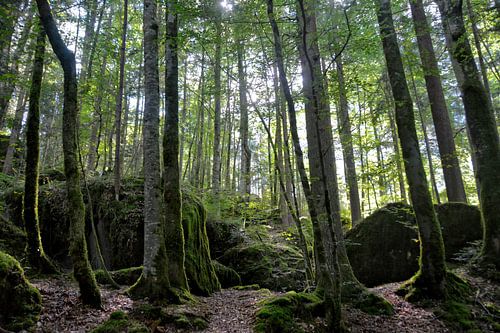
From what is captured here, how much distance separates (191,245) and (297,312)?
140 inches

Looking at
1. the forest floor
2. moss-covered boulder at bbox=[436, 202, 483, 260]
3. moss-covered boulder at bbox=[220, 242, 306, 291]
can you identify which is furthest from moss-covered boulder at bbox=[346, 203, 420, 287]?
moss-covered boulder at bbox=[220, 242, 306, 291]

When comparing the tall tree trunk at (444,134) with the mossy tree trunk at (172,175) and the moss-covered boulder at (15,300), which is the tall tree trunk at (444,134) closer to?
the mossy tree trunk at (172,175)

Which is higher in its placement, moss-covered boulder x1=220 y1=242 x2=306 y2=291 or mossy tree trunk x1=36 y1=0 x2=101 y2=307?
mossy tree trunk x1=36 y1=0 x2=101 y2=307

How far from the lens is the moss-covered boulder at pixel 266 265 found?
9984 mm

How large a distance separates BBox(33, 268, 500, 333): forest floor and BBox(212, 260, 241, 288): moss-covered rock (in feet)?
6.39

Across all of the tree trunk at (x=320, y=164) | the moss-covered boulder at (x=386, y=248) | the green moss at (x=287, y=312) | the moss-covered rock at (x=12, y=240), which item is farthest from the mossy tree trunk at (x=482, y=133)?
the moss-covered rock at (x=12, y=240)

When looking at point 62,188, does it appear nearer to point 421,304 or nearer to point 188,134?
point 421,304

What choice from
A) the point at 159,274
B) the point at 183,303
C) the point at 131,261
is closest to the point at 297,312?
the point at 183,303

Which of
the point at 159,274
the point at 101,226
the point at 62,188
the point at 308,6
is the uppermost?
the point at 308,6

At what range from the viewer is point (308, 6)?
682cm

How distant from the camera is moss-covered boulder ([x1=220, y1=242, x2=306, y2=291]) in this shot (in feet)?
32.8

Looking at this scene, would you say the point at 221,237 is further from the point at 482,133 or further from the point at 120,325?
the point at 482,133

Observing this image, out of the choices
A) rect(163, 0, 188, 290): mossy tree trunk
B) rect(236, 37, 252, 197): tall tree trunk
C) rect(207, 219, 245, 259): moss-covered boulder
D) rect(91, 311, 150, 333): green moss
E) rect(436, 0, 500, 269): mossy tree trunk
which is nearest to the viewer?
rect(91, 311, 150, 333): green moss

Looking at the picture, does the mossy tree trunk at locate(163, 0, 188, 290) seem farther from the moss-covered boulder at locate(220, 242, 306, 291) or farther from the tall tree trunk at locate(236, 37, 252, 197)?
the moss-covered boulder at locate(220, 242, 306, 291)
